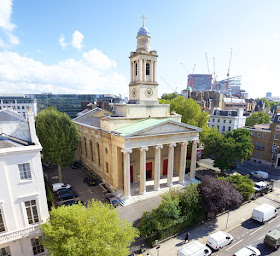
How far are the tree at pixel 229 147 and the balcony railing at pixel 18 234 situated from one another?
35741 millimetres

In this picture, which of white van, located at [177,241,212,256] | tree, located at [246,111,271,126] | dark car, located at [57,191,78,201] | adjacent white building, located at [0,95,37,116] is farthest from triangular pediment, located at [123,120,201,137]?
adjacent white building, located at [0,95,37,116]

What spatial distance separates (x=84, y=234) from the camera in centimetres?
1458

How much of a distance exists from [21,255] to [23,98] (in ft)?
371

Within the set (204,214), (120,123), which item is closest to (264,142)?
(204,214)

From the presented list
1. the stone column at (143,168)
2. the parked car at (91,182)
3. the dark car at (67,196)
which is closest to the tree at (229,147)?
the stone column at (143,168)

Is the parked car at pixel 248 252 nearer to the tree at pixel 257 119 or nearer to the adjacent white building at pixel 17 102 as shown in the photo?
the tree at pixel 257 119

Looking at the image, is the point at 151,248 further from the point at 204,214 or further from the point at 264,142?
the point at 264,142

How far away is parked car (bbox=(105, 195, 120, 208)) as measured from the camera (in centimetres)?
2780

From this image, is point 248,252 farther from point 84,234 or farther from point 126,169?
point 126,169

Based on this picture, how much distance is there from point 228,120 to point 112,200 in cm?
5144

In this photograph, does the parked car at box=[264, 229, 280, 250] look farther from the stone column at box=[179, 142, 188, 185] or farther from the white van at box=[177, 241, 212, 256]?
the stone column at box=[179, 142, 188, 185]

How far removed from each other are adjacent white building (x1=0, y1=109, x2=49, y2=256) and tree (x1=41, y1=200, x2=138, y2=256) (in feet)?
8.71

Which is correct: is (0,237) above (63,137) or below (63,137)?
below

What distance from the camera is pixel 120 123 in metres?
31.5
